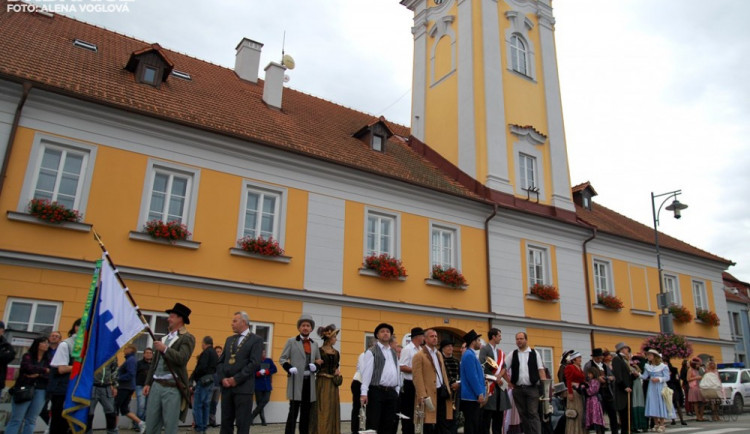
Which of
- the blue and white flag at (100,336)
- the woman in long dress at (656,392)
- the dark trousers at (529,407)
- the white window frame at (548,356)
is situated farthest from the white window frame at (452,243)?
the blue and white flag at (100,336)

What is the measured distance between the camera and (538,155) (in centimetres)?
2138

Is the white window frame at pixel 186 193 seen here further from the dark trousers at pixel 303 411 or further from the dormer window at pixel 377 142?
the dormer window at pixel 377 142

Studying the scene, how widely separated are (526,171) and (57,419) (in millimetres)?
16752

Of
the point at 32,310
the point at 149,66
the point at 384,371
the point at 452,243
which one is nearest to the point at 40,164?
the point at 32,310

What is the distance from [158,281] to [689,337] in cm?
2094

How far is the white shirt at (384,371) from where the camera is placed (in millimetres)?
8438

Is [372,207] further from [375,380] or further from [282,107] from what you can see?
[375,380]

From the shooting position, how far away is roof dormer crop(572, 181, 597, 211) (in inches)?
983

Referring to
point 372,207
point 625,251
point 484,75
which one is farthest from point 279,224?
point 625,251

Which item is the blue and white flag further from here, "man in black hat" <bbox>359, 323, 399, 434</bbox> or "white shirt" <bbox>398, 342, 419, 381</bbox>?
"white shirt" <bbox>398, 342, 419, 381</bbox>

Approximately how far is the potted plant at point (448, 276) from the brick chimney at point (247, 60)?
29.5ft

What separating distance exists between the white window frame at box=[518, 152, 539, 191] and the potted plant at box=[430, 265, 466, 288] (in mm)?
5277

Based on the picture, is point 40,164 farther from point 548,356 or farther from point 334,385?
point 548,356

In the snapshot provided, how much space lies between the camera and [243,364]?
754 cm
